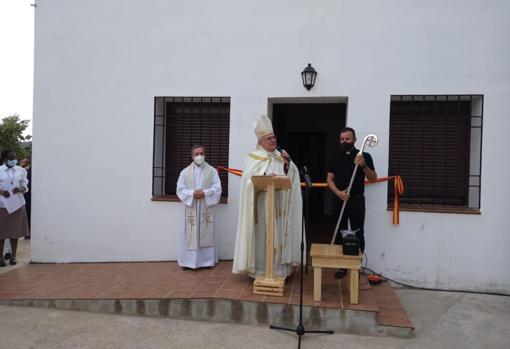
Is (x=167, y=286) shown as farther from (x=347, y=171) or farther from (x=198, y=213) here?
(x=347, y=171)

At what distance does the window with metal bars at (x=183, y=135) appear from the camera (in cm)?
576

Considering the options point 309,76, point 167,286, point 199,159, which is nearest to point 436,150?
point 309,76

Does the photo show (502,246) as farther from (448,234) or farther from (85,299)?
(85,299)

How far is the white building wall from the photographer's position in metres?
4.92

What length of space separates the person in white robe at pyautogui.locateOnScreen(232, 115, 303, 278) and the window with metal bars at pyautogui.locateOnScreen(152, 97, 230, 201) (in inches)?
57.4

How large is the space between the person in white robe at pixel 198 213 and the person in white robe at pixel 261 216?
0.85m

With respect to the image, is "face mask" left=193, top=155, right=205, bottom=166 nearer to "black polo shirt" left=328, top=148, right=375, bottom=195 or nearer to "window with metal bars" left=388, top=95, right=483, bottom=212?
"black polo shirt" left=328, top=148, right=375, bottom=195

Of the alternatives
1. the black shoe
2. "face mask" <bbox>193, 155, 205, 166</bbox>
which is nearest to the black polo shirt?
the black shoe

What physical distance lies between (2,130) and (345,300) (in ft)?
107

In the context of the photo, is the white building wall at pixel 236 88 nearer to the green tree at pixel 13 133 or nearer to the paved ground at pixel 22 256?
the paved ground at pixel 22 256

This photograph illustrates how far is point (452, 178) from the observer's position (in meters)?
5.21

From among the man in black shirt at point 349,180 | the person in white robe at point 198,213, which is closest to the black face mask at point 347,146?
the man in black shirt at point 349,180

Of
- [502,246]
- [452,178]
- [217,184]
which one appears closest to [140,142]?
[217,184]

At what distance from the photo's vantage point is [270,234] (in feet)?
13.5
